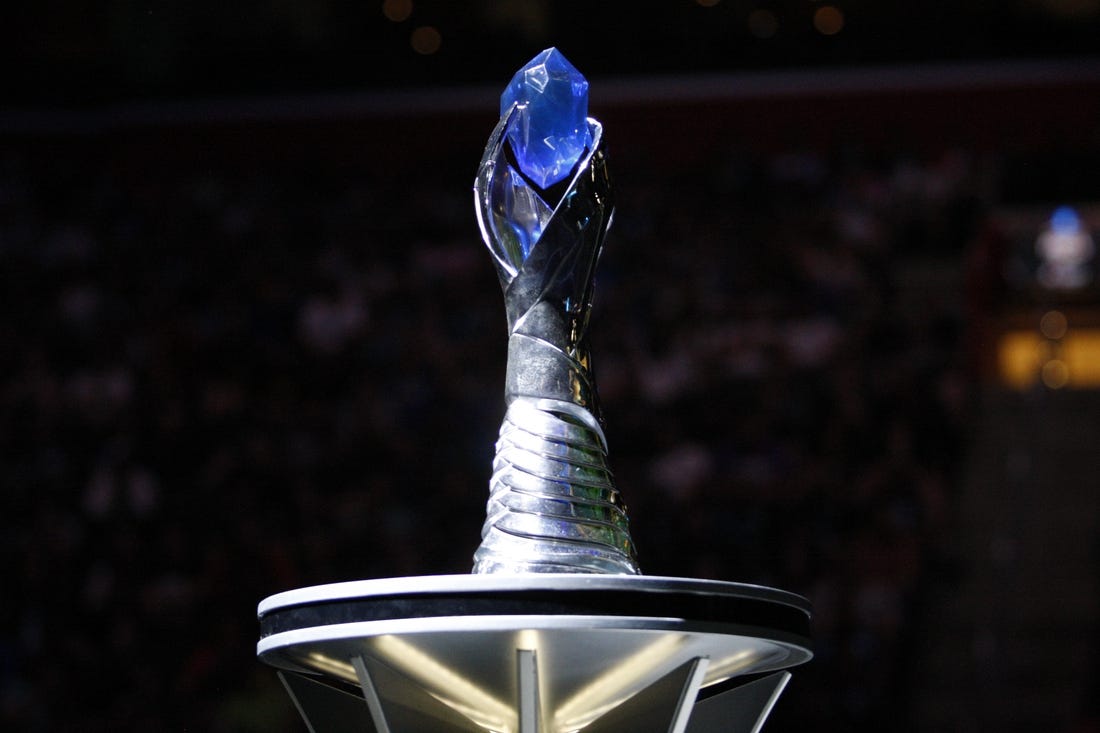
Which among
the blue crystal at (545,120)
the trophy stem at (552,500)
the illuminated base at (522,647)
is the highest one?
the blue crystal at (545,120)

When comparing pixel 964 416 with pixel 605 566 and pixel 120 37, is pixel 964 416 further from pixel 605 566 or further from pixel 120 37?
pixel 605 566

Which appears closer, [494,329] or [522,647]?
[522,647]

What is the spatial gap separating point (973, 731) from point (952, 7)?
6.21 metres

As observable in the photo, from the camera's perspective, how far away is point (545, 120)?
1.92 metres

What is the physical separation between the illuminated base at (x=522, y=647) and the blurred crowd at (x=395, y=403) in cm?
565

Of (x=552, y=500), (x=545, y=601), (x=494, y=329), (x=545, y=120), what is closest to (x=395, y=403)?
(x=494, y=329)

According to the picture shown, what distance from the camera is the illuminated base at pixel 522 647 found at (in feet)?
5.32

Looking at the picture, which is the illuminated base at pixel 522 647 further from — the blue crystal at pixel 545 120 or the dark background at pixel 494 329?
the dark background at pixel 494 329

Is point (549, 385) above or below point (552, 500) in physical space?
above

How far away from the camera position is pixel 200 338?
10.7 m

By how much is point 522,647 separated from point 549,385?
0.96ft

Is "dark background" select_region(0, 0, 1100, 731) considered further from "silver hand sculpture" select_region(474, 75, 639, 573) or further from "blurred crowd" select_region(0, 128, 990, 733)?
"silver hand sculpture" select_region(474, 75, 639, 573)

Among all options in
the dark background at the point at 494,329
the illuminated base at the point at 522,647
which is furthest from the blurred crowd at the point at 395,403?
the illuminated base at the point at 522,647

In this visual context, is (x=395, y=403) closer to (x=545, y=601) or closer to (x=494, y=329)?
(x=494, y=329)
